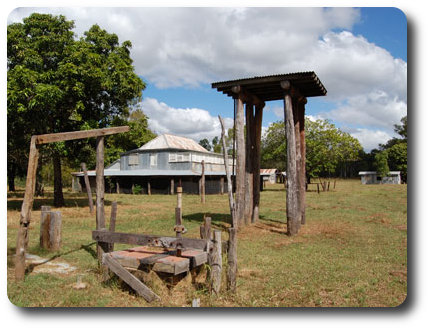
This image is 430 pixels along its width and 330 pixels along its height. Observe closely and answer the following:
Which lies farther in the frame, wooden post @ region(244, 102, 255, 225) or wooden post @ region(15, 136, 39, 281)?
wooden post @ region(244, 102, 255, 225)

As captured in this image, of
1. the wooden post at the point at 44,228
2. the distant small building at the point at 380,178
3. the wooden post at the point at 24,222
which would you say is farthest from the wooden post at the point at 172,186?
the distant small building at the point at 380,178

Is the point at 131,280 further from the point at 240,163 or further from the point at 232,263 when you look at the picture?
the point at 240,163

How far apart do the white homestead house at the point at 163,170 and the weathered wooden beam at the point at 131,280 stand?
28.6 meters

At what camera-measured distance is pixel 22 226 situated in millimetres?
6867

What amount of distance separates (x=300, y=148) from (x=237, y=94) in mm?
3438

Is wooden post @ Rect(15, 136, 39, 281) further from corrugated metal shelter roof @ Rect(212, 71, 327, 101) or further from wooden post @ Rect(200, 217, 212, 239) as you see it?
corrugated metal shelter roof @ Rect(212, 71, 327, 101)

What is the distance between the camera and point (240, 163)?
12.5 m

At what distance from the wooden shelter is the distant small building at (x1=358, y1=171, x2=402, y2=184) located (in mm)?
54711

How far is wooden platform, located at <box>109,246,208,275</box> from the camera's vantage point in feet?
19.2

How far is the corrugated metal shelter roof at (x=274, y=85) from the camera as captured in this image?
36.9 ft

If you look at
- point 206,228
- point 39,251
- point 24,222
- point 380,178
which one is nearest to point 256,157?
point 206,228

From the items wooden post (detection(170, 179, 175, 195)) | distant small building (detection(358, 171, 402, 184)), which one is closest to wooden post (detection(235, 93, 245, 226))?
wooden post (detection(170, 179, 175, 195))

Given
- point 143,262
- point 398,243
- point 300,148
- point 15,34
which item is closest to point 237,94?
point 300,148

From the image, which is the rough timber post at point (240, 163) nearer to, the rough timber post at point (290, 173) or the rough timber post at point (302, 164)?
the rough timber post at point (290, 173)
